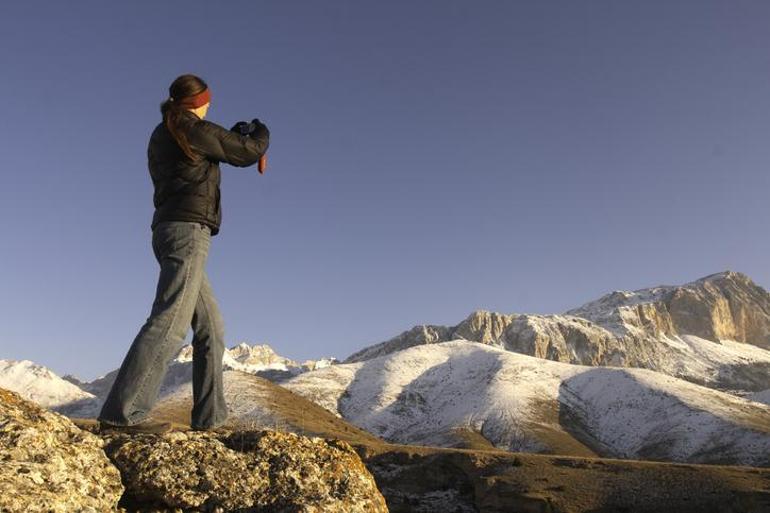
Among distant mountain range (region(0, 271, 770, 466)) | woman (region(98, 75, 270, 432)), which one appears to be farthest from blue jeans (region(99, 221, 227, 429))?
distant mountain range (region(0, 271, 770, 466))

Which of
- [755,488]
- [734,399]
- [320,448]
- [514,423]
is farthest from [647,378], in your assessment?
[320,448]

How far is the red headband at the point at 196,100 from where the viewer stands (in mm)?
5266

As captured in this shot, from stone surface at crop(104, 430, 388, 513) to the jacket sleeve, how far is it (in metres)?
2.26

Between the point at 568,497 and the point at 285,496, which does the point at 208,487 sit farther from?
the point at 568,497

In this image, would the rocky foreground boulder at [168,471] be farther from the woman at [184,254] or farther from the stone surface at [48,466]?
the woman at [184,254]

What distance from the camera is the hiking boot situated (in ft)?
14.8

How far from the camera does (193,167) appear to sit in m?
5.04

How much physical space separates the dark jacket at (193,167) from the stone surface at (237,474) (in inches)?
Answer: 69.9

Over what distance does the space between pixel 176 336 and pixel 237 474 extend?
3.93 ft

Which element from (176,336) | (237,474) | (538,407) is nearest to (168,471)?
(237,474)

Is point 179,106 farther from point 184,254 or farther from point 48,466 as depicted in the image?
point 48,466

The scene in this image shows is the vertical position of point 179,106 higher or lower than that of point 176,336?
higher

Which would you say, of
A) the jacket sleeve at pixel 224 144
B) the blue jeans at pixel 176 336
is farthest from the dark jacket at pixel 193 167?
the blue jeans at pixel 176 336

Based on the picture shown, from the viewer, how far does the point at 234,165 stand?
525cm
